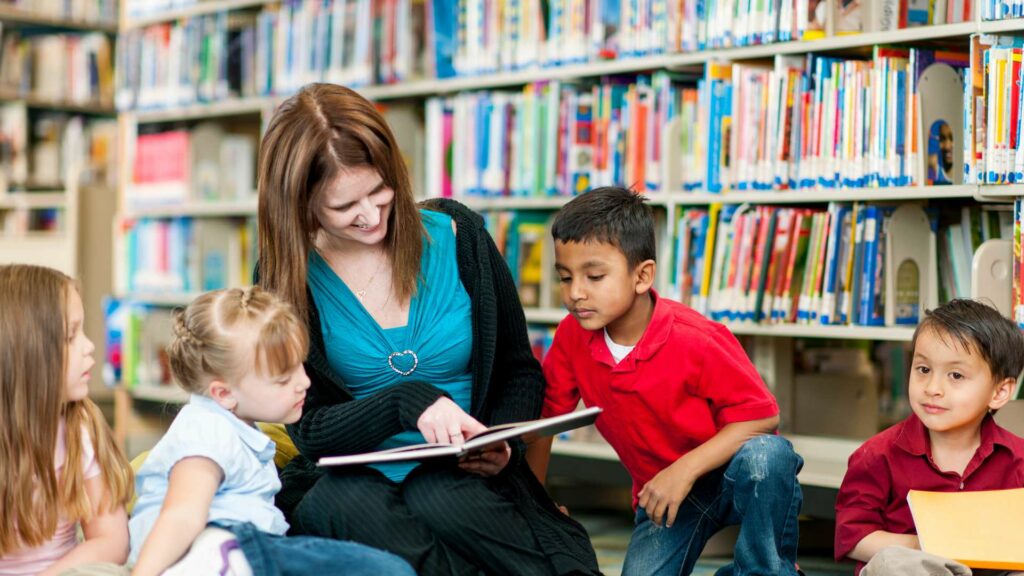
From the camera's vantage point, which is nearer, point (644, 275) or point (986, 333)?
point (986, 333)

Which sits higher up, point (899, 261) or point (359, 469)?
point (899, 261)

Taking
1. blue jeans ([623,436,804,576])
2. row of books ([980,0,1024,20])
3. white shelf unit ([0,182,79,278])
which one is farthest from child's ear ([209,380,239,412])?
white shelf unit ([0,182,79,278])

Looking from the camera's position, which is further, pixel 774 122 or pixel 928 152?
pixel 774 122

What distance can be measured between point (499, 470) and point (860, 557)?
592 mm

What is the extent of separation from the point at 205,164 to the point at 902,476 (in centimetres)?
313

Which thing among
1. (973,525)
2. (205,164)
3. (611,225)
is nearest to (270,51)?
(205,164)

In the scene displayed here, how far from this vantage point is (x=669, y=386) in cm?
205

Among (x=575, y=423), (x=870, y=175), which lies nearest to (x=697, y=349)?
(x=575, y=423)

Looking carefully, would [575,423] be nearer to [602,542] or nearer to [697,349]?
[697,349]

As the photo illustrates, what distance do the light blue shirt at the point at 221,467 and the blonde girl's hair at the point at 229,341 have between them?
52mm

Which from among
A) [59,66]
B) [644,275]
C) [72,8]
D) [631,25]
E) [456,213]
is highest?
[72,8]

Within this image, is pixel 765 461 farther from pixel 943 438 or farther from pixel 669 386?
pixel 943 438

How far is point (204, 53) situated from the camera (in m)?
4.44

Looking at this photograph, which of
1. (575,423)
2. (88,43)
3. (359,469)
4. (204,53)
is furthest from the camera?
(88,43)
